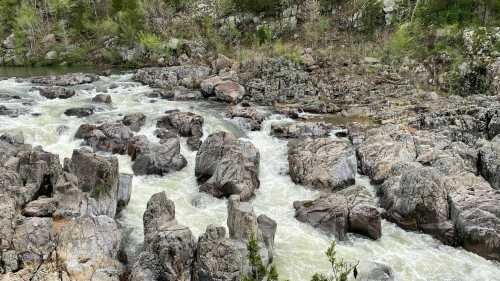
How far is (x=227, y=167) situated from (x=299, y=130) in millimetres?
12299

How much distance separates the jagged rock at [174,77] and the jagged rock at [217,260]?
4204 centimetres

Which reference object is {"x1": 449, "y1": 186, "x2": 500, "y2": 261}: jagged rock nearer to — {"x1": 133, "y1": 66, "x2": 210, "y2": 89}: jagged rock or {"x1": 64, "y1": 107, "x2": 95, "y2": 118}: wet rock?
{"x1": 64, "y1": 107, "x2": 95, "y2": 118}: wet rock

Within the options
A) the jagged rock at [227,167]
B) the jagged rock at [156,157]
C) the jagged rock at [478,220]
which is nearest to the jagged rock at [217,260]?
the jagged rock at [227,167]

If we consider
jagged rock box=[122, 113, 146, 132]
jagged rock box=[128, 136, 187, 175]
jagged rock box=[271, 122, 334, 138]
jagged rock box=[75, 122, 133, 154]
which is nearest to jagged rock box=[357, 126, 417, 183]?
jagged rock box=[271, 122, 334, 138]

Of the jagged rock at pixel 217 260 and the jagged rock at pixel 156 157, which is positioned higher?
the jagged rock at pixel 156 157

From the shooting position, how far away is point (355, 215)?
912 inches

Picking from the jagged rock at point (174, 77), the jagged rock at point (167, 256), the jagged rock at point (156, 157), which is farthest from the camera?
the jagged rock at point (174, 77)

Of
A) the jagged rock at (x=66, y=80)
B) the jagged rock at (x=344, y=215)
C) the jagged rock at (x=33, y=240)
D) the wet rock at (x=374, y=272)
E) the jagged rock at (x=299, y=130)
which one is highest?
the jagged rock at (x=66, y=80)

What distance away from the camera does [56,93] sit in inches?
1937

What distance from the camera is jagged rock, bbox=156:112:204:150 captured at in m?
37.9

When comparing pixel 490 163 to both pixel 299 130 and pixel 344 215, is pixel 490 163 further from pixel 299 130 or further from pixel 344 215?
pixel 299 130

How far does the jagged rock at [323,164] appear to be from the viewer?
28641 mm

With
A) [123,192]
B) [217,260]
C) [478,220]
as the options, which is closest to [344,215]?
[478,220]

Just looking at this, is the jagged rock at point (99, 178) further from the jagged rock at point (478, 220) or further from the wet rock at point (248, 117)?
the jagged rock at point (478, 220)
